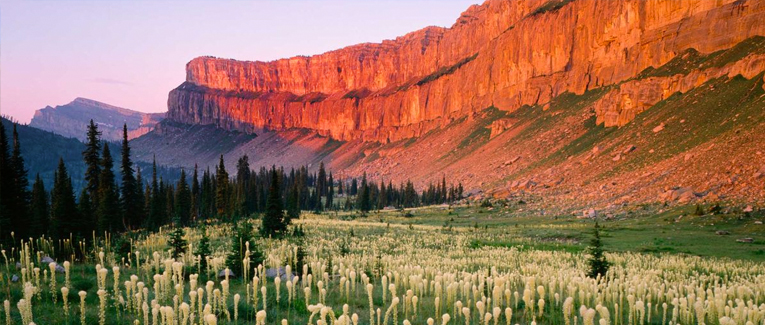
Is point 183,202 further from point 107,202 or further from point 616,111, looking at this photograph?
point 616,111

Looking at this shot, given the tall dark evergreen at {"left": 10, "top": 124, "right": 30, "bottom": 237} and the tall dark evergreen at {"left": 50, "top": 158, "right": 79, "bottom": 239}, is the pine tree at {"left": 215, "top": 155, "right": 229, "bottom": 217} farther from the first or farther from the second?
the tall dark evergreen at {"left": 50, "top": 158, "right": 79, "bottom": 239}

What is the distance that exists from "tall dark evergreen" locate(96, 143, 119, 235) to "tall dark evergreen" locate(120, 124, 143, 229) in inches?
120

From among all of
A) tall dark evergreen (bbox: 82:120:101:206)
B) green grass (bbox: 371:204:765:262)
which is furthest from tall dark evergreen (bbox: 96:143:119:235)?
green grass (bbox: 371:204:765:262)

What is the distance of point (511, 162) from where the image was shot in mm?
128000

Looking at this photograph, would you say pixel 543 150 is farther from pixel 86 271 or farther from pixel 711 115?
pixel 86 271

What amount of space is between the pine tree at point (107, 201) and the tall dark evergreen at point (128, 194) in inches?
120

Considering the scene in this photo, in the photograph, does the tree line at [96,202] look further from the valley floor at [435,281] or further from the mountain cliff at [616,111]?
the mountain cliff at [616,111]

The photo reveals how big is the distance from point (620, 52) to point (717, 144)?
74.4m

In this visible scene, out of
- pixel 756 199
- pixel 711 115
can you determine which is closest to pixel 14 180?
pixel 756 199

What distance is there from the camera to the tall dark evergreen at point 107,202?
39188mm

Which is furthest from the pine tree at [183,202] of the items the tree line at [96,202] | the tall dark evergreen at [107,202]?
the tall dark evergreen at [107,202]

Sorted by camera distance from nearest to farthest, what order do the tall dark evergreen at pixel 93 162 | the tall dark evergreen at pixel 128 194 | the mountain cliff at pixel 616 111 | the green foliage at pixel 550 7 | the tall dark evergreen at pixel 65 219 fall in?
the tall dark evergreen at pixel 65 219 → the tall dark evergreen at pixel 93 162 → the tall dark evergreen at pixel 128 194 → the mountain cliff at pixel 616 111 → the green foliage at pixel 550 7

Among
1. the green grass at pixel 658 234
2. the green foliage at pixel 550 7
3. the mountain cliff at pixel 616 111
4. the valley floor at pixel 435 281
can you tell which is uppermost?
the green foliage at pixel 550 7

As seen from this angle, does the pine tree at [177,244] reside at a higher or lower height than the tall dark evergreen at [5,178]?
lower
